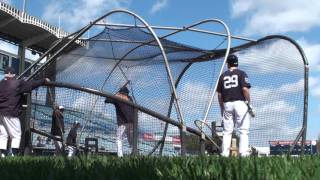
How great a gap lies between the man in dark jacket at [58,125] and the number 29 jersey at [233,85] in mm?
3855

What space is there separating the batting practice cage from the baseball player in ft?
1.68

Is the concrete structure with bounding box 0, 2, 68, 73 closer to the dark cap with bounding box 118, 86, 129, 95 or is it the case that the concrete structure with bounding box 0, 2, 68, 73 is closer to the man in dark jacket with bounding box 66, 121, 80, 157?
the man in dark jacket with bounding box 66, 121, 80, 157

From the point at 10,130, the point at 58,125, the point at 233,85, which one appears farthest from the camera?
the point at 58,125

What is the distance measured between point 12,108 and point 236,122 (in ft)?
14.0

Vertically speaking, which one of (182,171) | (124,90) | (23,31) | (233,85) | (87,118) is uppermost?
(23,31)

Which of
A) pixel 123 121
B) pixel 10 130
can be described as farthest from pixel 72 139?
pixel 10 130

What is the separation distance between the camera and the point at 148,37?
546 inches

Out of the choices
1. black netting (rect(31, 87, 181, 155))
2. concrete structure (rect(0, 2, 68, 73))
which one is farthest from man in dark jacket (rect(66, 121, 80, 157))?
concrete structure (rect(0, 2, 68, 73))

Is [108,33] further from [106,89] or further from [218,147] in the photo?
[218,147]

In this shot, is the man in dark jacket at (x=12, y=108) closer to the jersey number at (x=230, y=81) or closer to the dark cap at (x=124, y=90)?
the dark cap at (x=124, y=90)

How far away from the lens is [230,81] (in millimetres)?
10781

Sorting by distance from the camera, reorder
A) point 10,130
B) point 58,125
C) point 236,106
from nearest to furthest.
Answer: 1. point 236,106
2. point 10,130
3. point 58,125

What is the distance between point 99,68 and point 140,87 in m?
1.39

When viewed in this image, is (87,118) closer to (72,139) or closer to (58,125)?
(72,139)
